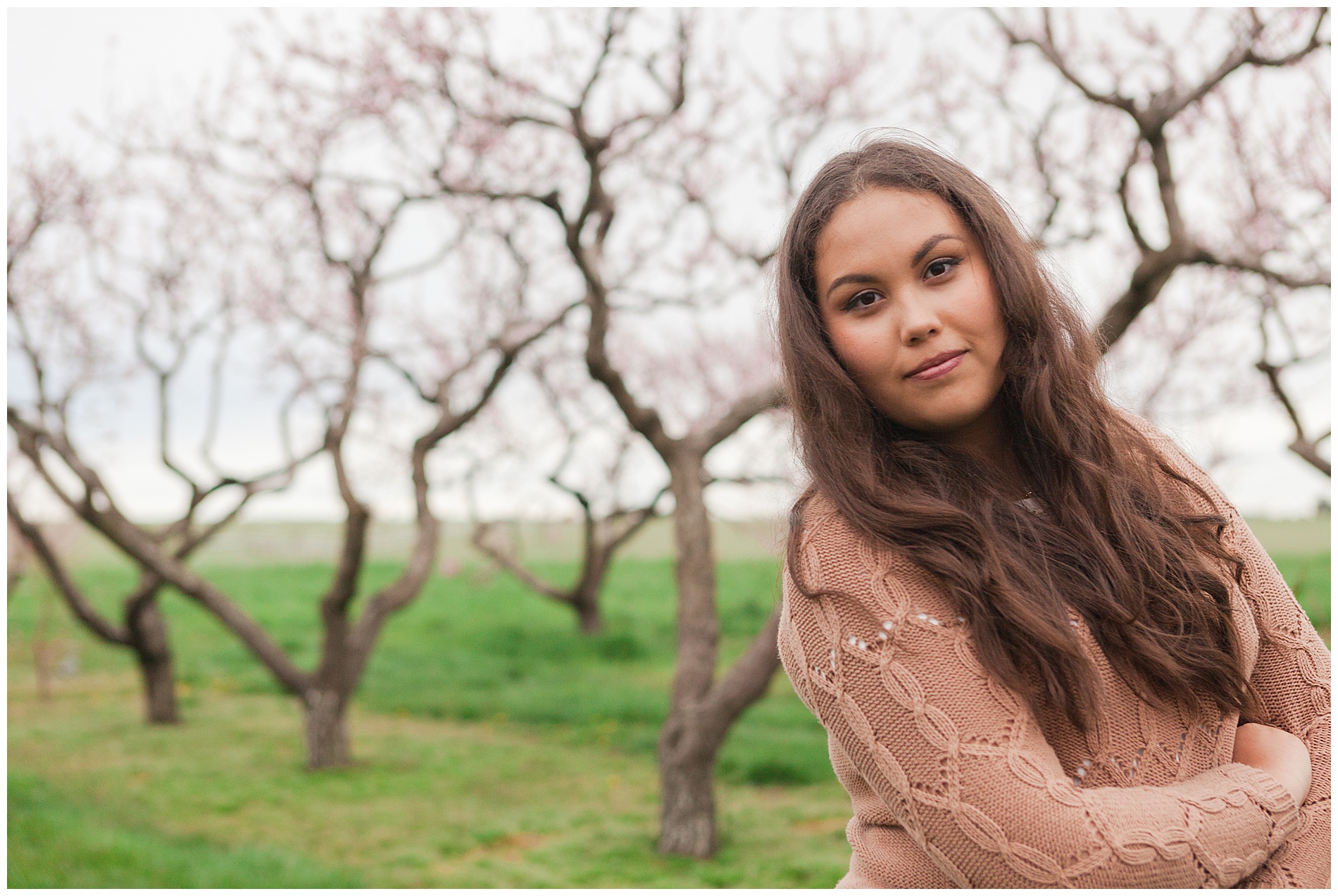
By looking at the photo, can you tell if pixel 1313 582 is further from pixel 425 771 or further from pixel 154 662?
pixel 154 662

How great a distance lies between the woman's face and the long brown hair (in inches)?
1.2

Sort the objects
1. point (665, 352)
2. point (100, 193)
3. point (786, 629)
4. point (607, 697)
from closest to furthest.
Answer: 1. point (786, 629)
2. point (100, 193)
3. point (607, 697)
4. point (665, 352)

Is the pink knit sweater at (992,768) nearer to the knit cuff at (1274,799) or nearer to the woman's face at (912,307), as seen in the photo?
the knit cuff at (1274,799)

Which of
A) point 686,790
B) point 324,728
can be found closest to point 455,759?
point 324,728

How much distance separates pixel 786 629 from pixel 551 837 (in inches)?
199

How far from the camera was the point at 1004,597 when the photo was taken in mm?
1220

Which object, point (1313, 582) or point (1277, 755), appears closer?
point (1277, 755)

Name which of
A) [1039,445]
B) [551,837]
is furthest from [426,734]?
[1039,445]

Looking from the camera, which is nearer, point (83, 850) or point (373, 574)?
point (83, 850)

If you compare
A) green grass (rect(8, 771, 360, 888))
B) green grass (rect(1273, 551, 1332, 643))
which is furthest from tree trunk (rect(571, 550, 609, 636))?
green grass (rect(1273, 551, 1332, 643))

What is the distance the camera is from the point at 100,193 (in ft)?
25.9

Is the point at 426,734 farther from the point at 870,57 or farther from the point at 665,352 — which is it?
the point at 870,57

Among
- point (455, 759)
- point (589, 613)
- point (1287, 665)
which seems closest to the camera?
point (1287, 665)

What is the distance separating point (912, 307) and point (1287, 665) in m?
0.75
